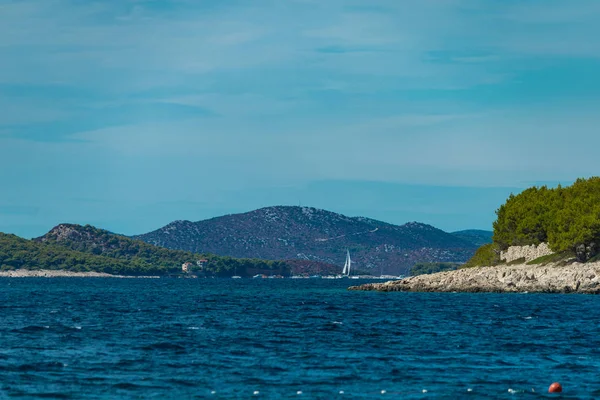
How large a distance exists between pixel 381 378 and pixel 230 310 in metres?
48.1

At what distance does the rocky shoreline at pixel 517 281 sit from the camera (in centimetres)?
11725

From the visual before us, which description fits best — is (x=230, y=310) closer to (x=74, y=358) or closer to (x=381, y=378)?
(x=74, y=358)

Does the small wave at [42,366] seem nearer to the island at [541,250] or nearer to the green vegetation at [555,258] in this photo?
the island at [541,250]

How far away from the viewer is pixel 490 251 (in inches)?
6506

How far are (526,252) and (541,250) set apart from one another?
4931 millimetres

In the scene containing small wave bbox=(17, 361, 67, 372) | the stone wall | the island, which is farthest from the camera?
the stone wall

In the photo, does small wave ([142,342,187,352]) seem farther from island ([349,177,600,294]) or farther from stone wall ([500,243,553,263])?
stone wall ([500,243,553,263])

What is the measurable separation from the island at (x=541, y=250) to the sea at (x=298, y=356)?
47316mm

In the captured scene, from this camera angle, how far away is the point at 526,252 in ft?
484

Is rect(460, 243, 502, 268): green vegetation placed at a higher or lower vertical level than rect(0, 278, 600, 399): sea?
higher

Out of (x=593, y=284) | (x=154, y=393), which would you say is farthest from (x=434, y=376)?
(x=593, y=284)

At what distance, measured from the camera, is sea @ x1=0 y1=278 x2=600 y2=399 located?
3462cm

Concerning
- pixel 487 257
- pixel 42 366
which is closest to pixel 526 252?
pixel 487 257

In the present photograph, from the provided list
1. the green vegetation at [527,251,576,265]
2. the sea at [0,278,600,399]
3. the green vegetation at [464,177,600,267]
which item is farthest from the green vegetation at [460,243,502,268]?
the sea at [0,278,600,399]
